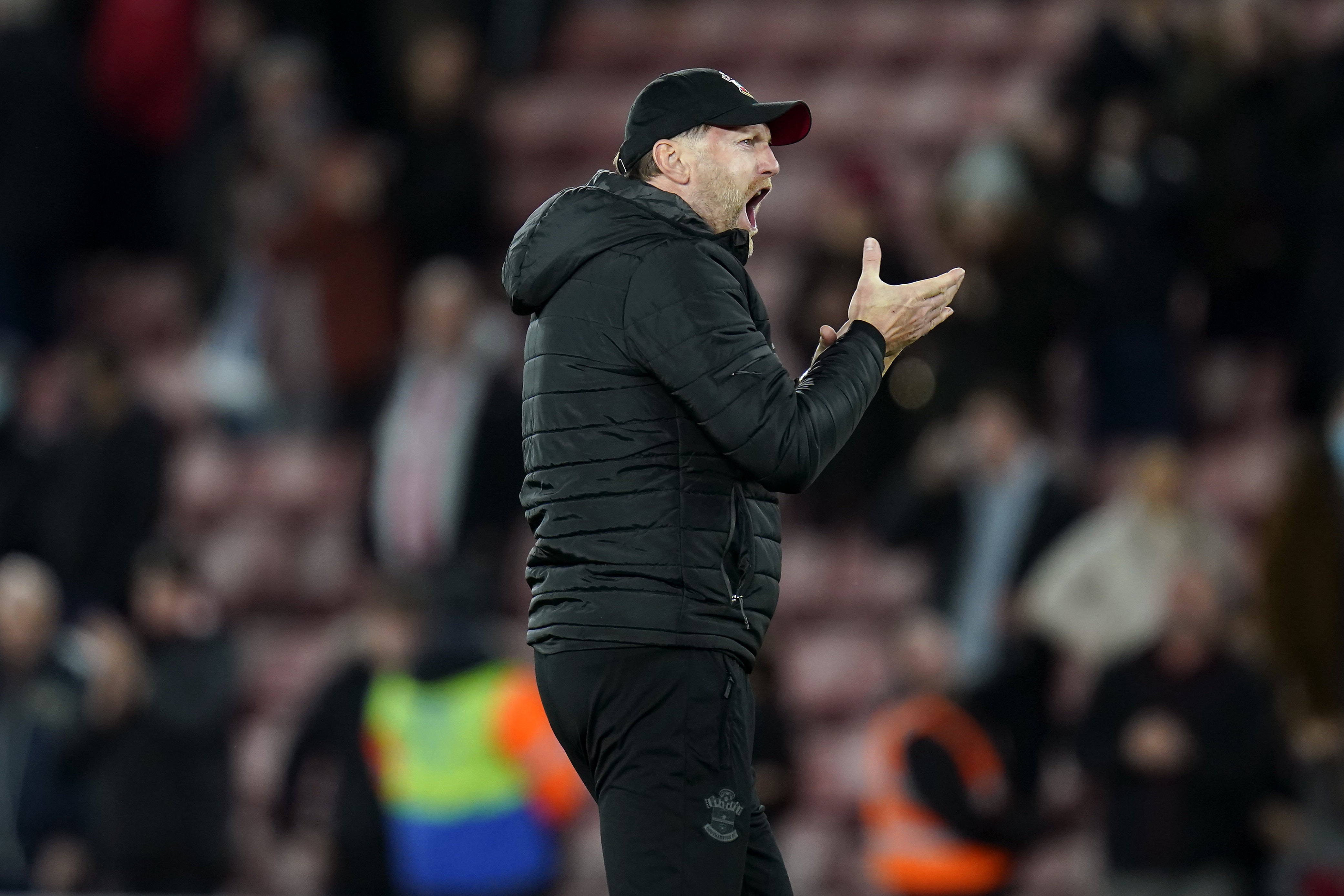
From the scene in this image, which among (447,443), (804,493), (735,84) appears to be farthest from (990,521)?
(735,84)

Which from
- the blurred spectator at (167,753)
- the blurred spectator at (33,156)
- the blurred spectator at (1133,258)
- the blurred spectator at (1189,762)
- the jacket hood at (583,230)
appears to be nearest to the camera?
the jacket hood at (583,230)

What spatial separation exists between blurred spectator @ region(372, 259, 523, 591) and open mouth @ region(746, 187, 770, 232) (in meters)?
5.52

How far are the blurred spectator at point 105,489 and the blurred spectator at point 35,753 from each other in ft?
2.59

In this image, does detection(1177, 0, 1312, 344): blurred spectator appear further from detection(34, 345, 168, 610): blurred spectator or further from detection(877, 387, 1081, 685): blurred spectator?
detection(34, 345, 168, 610): blurred spectator

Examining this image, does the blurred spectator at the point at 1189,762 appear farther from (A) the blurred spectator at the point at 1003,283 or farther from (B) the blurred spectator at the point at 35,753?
(B) the blurred spectator at the point at 35,753

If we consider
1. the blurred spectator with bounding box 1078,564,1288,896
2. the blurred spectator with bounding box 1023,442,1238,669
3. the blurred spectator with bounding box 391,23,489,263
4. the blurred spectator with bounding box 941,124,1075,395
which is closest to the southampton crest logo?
the blurred spectator with bounding box 1078,564,1288,896

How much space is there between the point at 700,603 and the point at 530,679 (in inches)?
184

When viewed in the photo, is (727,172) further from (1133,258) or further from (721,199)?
(1133,258)

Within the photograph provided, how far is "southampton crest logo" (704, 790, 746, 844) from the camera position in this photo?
3.33 meters

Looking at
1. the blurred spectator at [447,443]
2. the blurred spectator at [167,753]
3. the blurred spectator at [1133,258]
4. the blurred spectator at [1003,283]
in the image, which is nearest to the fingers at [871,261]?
the blurred spectator at [1003,283]

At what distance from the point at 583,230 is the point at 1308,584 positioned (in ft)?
16.2

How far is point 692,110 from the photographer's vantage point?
3.50 m

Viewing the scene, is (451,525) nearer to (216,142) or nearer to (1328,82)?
(216,142)

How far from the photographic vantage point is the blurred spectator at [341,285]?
33.2ft
